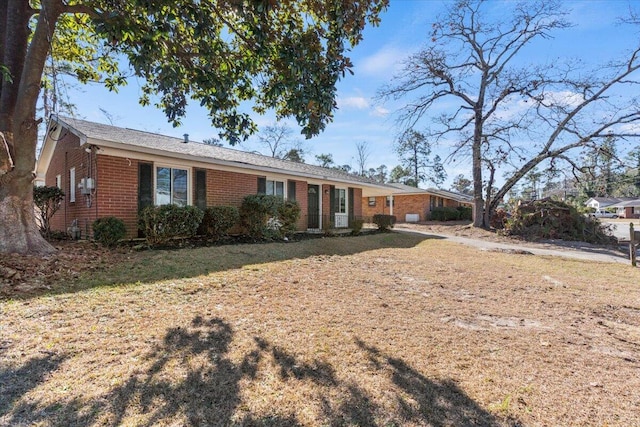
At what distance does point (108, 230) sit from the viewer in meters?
7.43

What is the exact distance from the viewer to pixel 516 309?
452cm

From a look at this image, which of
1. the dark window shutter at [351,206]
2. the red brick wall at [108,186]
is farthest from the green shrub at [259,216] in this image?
the dark window shutter at [351,206]

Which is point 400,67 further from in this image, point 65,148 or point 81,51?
point 65,148

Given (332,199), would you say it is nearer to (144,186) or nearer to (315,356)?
(144,186)

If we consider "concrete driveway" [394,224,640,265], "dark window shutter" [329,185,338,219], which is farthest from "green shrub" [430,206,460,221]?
"dark window shutter" [329,185,338,219]

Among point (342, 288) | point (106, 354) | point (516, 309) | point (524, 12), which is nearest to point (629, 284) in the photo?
point (516, 309)

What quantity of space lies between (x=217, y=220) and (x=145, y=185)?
2.25m

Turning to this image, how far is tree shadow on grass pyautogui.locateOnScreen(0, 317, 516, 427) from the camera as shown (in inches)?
80.5

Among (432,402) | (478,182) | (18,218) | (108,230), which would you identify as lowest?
(432,402)

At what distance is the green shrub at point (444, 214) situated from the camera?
2639 centimetres

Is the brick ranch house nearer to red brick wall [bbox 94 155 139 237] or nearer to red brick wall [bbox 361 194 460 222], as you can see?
red brick wall [bbox 94 155 139 237]

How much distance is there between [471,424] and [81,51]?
11.8 m

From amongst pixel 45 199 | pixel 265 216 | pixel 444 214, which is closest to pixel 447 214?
pixel 444 214

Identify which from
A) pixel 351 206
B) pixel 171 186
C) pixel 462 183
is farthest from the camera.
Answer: pixel 462 183
